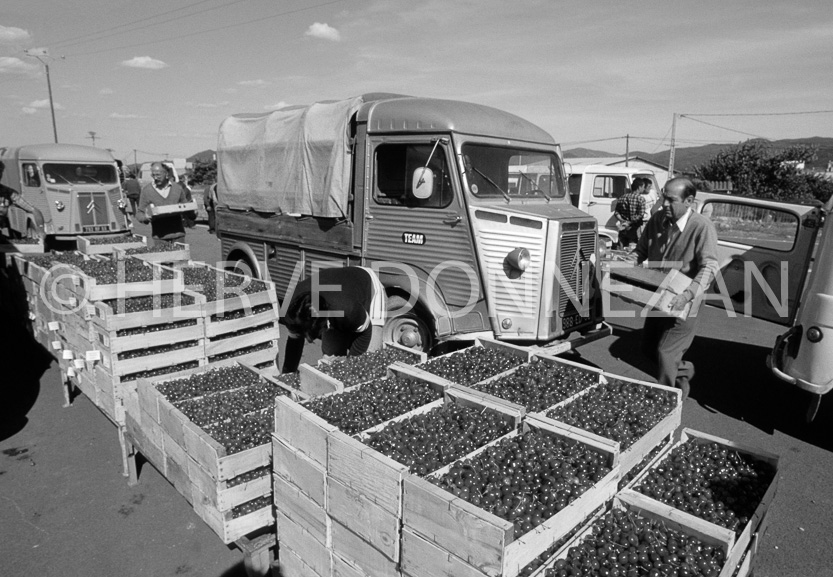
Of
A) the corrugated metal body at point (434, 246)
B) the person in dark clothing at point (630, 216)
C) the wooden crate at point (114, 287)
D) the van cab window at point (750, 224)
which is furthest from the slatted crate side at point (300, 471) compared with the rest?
the van cab window at point (750, 224)

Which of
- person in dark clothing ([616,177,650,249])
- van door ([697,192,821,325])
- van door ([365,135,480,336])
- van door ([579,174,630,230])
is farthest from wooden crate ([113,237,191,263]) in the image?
van door ([579,174,630,230])

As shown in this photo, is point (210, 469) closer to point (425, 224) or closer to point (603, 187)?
point (425, 224)

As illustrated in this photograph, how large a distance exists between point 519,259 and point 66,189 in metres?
13.8

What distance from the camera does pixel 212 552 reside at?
3.80 m

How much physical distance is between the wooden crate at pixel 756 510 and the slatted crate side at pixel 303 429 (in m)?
1.57

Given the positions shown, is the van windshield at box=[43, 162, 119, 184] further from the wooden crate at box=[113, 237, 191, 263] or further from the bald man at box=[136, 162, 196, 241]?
the wooden crate at box=[113, 237, 191, 263]

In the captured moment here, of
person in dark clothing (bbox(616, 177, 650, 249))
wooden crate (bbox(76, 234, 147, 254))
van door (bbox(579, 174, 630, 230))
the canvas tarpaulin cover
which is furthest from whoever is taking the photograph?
van door (bbox(579, 174, 630, 230))

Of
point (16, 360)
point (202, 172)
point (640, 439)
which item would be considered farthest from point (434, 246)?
point (202, 172)

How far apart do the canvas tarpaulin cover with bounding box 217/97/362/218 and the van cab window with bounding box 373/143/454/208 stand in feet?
1.65

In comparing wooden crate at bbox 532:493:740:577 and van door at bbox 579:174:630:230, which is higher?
van door at bbox 579:174:630:230

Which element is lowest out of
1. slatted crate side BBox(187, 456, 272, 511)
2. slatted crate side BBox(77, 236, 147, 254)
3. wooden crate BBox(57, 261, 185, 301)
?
slatted crate side BBox(187, 456, 272, 511)

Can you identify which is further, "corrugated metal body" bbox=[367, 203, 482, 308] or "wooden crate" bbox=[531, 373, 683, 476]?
"corrugated metal body" bbox=[367, 203, 482, 308]

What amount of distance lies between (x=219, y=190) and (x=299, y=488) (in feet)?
24.2

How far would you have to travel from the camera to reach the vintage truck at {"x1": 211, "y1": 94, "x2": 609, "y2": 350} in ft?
19.6
